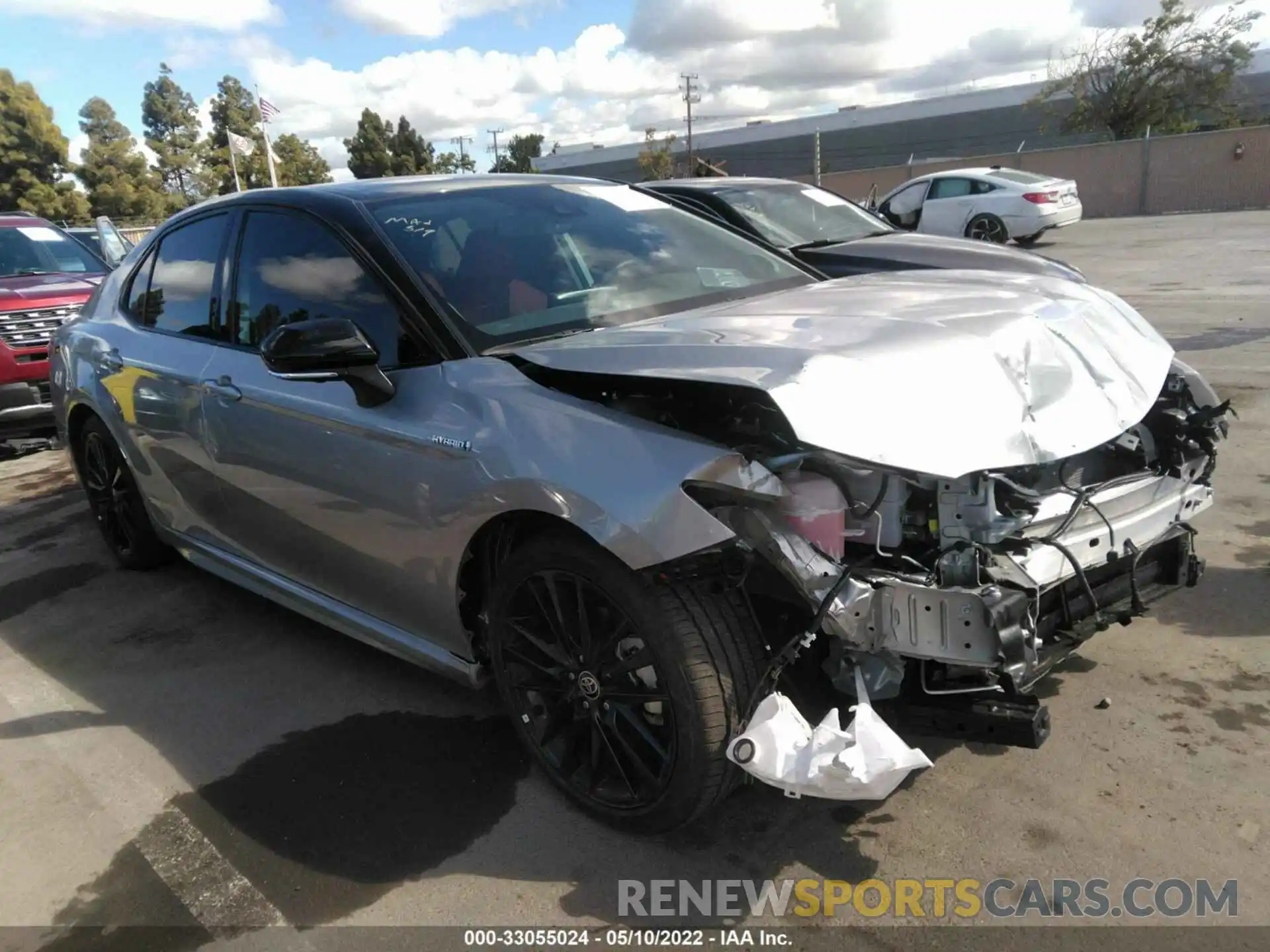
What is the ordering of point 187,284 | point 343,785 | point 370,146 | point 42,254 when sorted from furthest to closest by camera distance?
point 370,146, point 42,254, point 187,284, point 343,785

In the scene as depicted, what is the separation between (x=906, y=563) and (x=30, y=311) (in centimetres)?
799

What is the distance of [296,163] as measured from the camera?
60.0 m

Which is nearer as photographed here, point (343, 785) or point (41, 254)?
point (343, 785)

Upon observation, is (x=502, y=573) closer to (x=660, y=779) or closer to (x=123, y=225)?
(x=660, y=779)

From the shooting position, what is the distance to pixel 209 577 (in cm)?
492

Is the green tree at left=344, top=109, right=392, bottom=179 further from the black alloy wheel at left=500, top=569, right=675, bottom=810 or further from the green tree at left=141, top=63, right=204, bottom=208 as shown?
the black alloy wheel at left=500, top=569, right=675, bottom=810

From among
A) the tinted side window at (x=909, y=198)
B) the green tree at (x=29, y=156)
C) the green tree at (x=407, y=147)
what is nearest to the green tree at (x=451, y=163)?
the green tree at (x=407, y=147)

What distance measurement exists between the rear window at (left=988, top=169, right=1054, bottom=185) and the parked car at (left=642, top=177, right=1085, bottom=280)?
1065 centimetres

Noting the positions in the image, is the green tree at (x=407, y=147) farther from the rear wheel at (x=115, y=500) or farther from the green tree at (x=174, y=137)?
the rear wheel at (x=115, y=500)

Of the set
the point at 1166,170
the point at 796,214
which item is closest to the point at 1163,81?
the point at 1166,170

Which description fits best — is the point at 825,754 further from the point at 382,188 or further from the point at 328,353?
the point at 382,188

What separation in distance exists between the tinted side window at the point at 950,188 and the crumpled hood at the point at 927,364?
16.5 meters

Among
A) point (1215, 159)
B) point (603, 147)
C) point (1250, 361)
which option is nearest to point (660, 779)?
point (1250, 361)
